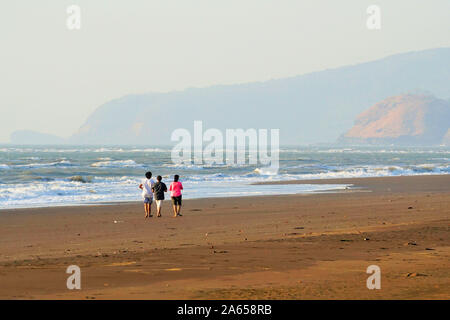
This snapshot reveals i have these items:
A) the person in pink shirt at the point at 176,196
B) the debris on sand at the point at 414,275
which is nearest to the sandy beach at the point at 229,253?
the debris on sand at the point at 414,275

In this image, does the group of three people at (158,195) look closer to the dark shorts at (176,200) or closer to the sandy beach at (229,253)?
the dark shorts at (176,200)

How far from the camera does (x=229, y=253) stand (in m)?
10.2

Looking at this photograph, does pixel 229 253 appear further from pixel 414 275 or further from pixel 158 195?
pixel 158 195

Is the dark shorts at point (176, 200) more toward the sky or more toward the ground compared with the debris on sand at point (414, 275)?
more toward the sky

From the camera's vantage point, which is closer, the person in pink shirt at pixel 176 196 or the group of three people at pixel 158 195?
the group of three people at pixel 158 195

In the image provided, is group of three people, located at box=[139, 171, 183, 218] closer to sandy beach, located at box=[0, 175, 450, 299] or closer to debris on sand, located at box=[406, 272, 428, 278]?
sandy beach, located at box=[0, 175, 450, 299]

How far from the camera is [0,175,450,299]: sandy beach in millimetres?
7500

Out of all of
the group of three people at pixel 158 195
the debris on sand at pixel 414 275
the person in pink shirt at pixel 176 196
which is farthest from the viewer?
the person in pink shirt at pixel 176 196

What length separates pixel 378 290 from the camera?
7340 mm

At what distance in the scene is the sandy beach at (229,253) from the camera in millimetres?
7500

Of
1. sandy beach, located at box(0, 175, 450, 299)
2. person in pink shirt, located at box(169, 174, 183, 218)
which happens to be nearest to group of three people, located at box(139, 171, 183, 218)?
person in pink shirt, located at box(169, 174, 183, 218)

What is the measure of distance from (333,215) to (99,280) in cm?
969

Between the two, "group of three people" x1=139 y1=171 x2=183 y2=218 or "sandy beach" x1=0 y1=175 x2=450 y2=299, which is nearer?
"sandy beach" x1=0 y1=175 x2=450 y2=299
